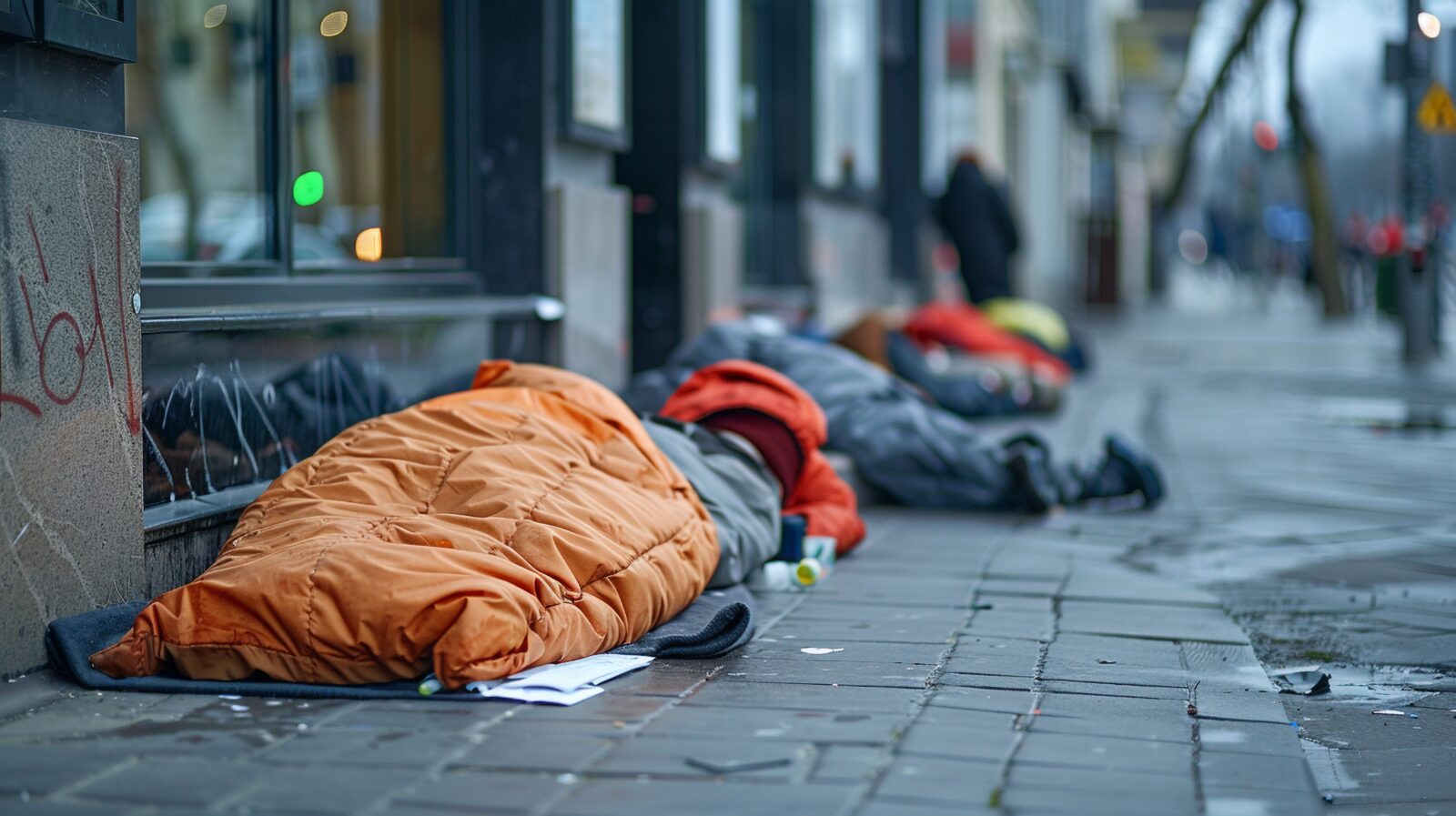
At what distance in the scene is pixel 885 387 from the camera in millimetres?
6922

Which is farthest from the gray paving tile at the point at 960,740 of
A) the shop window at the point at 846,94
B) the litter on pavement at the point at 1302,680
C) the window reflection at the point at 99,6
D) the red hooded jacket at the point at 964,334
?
the shop window at the point at 846,94

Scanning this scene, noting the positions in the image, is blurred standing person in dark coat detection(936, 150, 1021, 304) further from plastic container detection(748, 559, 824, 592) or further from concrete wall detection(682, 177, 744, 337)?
plastic container detection(748, 559, 824, 592)

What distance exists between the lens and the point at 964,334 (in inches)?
455

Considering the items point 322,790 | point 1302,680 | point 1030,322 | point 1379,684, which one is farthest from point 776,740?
point 1030,322

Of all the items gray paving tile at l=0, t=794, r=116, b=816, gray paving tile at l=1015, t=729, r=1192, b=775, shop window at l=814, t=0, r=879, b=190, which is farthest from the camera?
shop window at l=814, t=0, r=879, b=190

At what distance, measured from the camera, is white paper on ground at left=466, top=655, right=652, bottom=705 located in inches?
135

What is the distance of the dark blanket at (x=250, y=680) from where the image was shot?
346 cm

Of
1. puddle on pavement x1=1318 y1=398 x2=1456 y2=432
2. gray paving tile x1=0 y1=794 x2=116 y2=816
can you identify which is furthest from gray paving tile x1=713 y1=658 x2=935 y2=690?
puddle on pavement x1=1318 y1=398 x2=1456 y2=432

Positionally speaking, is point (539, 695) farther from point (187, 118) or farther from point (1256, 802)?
point (187, 118)

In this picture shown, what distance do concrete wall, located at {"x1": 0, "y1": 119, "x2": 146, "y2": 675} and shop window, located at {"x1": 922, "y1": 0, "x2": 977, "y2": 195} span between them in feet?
47.2

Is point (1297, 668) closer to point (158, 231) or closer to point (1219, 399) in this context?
point (158, 231)

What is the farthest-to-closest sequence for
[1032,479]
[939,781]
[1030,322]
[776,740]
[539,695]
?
[1030,322]
[1032,479]
[539,695]
[776,740]
[939,781]

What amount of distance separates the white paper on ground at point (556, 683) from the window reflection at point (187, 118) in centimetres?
502

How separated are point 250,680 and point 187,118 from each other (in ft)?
25.4
